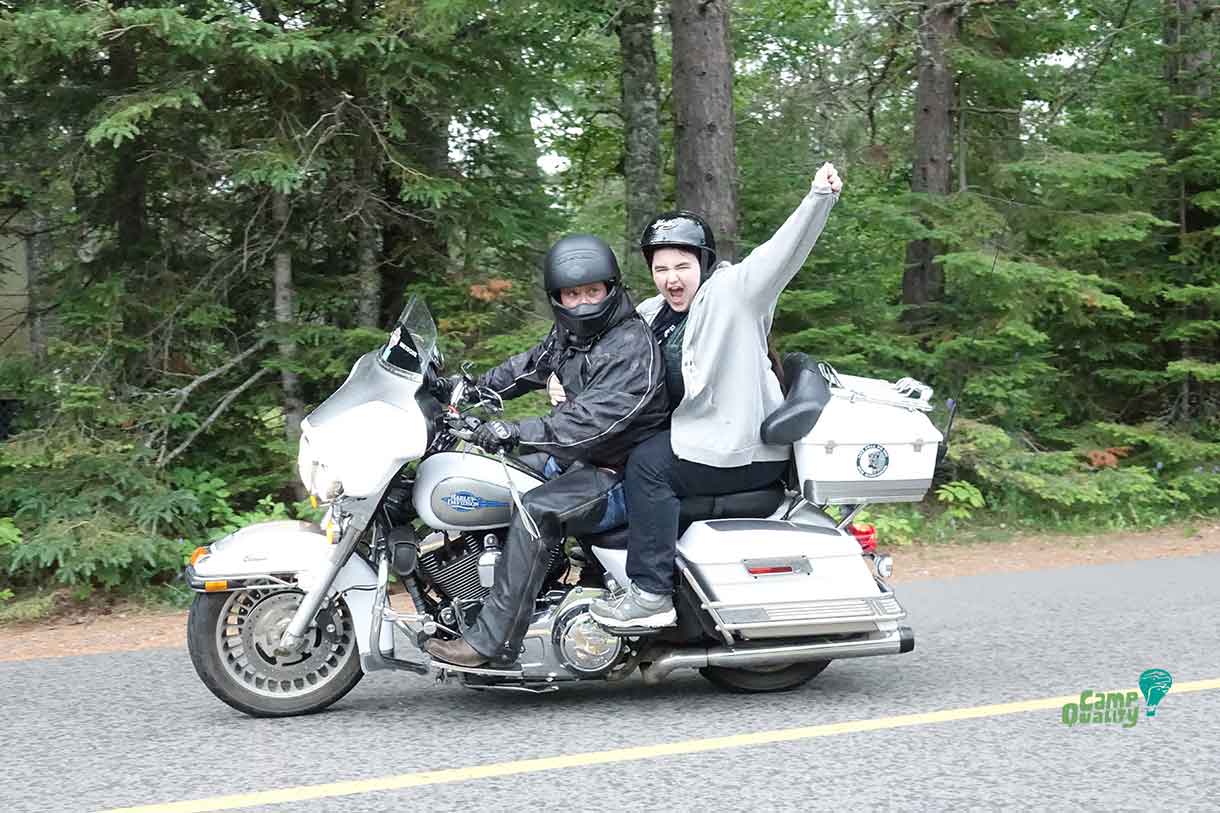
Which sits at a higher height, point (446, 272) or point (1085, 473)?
point (446, 272)

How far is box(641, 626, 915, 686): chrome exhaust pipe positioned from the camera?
16.3 feet

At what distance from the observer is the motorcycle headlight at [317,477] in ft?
15.5

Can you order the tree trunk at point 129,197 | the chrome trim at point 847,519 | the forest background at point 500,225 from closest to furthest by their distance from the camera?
1. the chrome trim at point 847,519
2. the forest background at point 500,225
3. the tree trunk at point 129,197

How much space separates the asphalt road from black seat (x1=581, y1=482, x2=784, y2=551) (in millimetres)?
694

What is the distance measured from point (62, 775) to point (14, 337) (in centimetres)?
628

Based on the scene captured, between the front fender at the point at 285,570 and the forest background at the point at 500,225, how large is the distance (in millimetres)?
3562

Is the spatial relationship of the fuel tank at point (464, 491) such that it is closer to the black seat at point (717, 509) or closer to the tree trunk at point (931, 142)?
the black seat at point (717, 509)

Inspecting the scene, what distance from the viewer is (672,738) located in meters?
4.52

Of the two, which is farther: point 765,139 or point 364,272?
point 765,139

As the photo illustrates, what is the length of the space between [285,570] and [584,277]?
5.35ft

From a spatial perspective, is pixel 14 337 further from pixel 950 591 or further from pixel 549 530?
pixel 950 591

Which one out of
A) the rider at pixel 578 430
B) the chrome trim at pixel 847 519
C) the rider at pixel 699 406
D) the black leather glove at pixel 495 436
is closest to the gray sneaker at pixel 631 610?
the rider at pixel 699 406

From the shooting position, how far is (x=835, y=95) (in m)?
12.5

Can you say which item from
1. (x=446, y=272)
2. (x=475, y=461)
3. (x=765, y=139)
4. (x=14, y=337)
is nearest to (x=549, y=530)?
(x=475, y=461)
